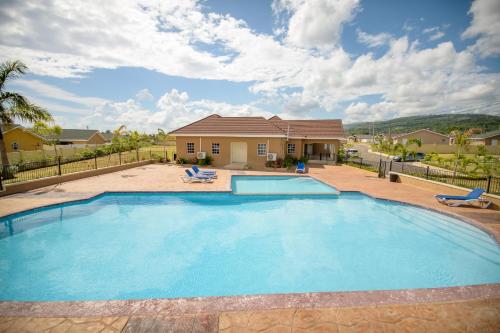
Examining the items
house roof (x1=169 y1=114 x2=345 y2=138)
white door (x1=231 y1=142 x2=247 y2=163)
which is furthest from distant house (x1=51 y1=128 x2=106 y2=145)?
white door (x1=231 y1=142 x2=247 y2=163)

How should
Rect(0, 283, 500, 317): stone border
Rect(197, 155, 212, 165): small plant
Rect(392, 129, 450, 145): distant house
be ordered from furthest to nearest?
1. Rect(392, 129, 450, 145): distant house
2. Rect(197, 155, 212, 165): small plant
3. Rect(0, 283, 500, 317): stone border

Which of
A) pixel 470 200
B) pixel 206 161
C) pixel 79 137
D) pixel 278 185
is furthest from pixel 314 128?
pixel 79 137

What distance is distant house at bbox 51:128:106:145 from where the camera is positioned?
148 feet

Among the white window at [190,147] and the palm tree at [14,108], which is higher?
the palm tree at [14,108]

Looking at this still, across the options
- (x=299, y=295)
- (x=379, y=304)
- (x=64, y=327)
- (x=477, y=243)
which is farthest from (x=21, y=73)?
(x=477, y=243)

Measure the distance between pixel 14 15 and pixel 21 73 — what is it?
8082mm

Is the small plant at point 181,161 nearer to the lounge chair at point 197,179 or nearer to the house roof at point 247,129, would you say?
the house roof at point 247,129

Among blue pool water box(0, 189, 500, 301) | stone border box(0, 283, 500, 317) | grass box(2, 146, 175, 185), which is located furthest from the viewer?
grass box(2, 146, 175, 185)

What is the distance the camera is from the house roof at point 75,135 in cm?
4518

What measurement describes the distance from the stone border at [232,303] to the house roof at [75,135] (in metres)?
53.4

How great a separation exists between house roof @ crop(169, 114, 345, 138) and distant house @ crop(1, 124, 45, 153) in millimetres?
28960

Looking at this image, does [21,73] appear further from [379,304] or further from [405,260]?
[405,260]

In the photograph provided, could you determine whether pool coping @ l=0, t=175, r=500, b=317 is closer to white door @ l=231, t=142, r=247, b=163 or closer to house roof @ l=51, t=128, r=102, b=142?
white door @ l=231, t=142, r=247, b=163

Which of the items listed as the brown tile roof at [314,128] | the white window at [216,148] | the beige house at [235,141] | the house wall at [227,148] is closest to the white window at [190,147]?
the beige house at [235,141]
